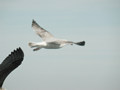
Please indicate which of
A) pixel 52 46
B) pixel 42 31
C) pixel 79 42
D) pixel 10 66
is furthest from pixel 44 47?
pixel 42 31

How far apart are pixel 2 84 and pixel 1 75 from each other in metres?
1.37

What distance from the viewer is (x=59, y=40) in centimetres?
4409

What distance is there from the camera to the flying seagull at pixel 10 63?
36.7m

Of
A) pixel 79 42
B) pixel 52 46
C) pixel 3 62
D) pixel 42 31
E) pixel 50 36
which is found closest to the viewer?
pixel 3 62

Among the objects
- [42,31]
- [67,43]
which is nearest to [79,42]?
[67,43]

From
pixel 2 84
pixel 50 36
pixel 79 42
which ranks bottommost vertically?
pixel 2 84

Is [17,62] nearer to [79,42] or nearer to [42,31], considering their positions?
[79,42]

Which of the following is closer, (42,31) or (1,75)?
(1,75)

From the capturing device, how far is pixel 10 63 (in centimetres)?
3731

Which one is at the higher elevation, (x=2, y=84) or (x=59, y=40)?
(x=59, y=40)

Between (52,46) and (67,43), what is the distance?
Result: 152cm

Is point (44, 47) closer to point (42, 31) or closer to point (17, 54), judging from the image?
point (17, 54)

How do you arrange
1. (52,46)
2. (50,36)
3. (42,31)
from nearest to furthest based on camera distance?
(52,46), (50,36), (42,31)

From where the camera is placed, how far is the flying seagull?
36.7 metres
